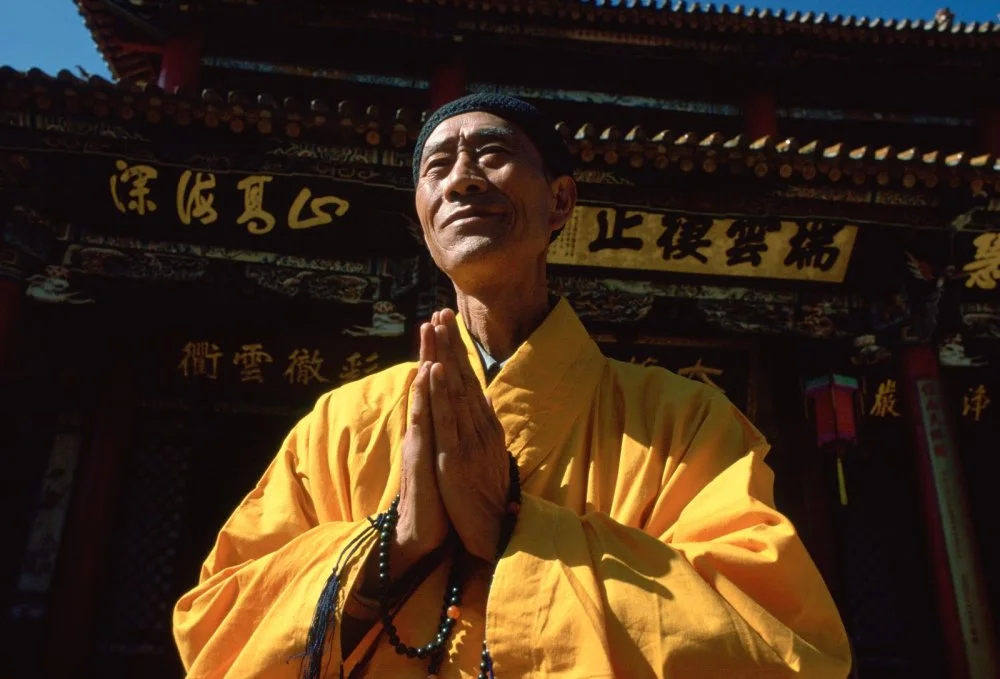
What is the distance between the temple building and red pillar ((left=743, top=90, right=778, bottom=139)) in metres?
2.38

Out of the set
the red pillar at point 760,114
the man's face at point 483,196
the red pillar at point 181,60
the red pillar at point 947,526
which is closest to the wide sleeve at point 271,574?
the man's face at point 483,196

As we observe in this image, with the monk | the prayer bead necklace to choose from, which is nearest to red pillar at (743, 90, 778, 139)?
the monk

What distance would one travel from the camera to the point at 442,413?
1080 mm

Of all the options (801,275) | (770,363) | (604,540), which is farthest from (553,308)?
(770,363)

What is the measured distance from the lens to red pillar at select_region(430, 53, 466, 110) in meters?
7.42

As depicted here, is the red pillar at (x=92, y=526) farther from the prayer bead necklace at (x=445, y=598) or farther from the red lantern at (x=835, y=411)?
the red lantern at (x=835, y=411)

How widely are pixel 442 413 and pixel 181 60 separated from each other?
7609 mm

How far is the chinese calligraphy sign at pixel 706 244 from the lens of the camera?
204 inches

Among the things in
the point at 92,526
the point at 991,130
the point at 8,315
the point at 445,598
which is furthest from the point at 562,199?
the point at 991,130

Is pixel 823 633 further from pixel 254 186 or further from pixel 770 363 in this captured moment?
pixel 770 363

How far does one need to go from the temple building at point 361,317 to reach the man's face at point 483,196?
3.19 metres

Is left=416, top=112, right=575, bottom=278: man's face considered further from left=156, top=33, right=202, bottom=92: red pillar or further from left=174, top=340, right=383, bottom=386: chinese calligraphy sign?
left=156, top=33, right=202, bottom=92: red pillar

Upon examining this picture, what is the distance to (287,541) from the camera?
1.21 m

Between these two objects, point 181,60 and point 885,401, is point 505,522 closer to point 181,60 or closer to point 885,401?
point 885,401
